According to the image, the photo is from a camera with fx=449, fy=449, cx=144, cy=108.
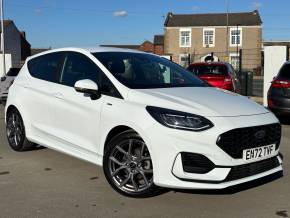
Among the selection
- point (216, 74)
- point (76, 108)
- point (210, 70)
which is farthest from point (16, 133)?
point (210, 70)

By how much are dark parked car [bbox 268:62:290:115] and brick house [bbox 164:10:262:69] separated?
55.1 m

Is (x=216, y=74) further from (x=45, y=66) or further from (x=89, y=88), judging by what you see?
(x=89, y=88)

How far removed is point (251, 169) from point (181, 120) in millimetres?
907

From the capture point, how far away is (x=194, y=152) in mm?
4359

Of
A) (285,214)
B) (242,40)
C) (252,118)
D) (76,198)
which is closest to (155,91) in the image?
(252,118)

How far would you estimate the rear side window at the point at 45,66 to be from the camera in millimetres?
6195

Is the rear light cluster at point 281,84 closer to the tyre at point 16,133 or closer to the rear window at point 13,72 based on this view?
the tyre at point 16,133

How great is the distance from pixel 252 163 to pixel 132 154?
1.27 meters

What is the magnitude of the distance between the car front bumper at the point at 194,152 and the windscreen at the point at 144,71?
0.92 meters

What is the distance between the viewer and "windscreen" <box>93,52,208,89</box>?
531cm

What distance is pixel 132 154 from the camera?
4891mm

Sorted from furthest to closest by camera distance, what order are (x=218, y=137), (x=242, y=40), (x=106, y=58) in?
(x=242, y=40), (x=106, y=58), (x=218, y=137)

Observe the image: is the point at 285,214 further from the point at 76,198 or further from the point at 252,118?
the point at 76,198

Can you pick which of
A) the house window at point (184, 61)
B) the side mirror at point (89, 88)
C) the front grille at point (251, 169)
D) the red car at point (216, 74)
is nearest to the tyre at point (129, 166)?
the side mirror at point (89, 88)
